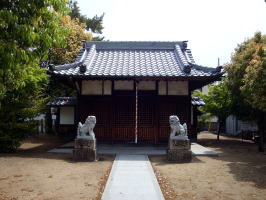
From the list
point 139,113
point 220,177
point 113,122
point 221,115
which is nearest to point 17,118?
point 113,122

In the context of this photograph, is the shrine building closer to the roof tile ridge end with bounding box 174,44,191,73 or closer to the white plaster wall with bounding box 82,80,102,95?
the white plaster wall with bounding box 82,80,102,95

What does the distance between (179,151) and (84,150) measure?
3.88 metres

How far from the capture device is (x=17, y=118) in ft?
44.9

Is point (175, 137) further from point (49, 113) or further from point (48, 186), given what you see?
point (49, 113)

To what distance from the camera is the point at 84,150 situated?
1113 centimetres

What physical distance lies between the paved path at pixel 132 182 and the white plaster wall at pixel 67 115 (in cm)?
1049

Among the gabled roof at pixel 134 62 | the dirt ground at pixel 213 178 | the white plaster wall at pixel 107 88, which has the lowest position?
the dirt ground at pixel 213 178

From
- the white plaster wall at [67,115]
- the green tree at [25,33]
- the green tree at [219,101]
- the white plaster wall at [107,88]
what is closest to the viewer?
the green tree at [25,33]

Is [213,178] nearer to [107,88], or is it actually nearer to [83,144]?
[83,144]

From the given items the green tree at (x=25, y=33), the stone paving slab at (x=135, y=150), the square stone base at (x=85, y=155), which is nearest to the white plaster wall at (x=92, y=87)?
the stone paving slab at (x=135, y=150)

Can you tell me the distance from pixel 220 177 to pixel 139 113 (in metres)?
7.28

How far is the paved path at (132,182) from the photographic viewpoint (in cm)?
639

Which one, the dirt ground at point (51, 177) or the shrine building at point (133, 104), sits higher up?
the shrine building at point (133, 104)

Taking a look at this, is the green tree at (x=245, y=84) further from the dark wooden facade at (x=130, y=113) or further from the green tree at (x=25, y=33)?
the green tree at (x=25, y=33)
